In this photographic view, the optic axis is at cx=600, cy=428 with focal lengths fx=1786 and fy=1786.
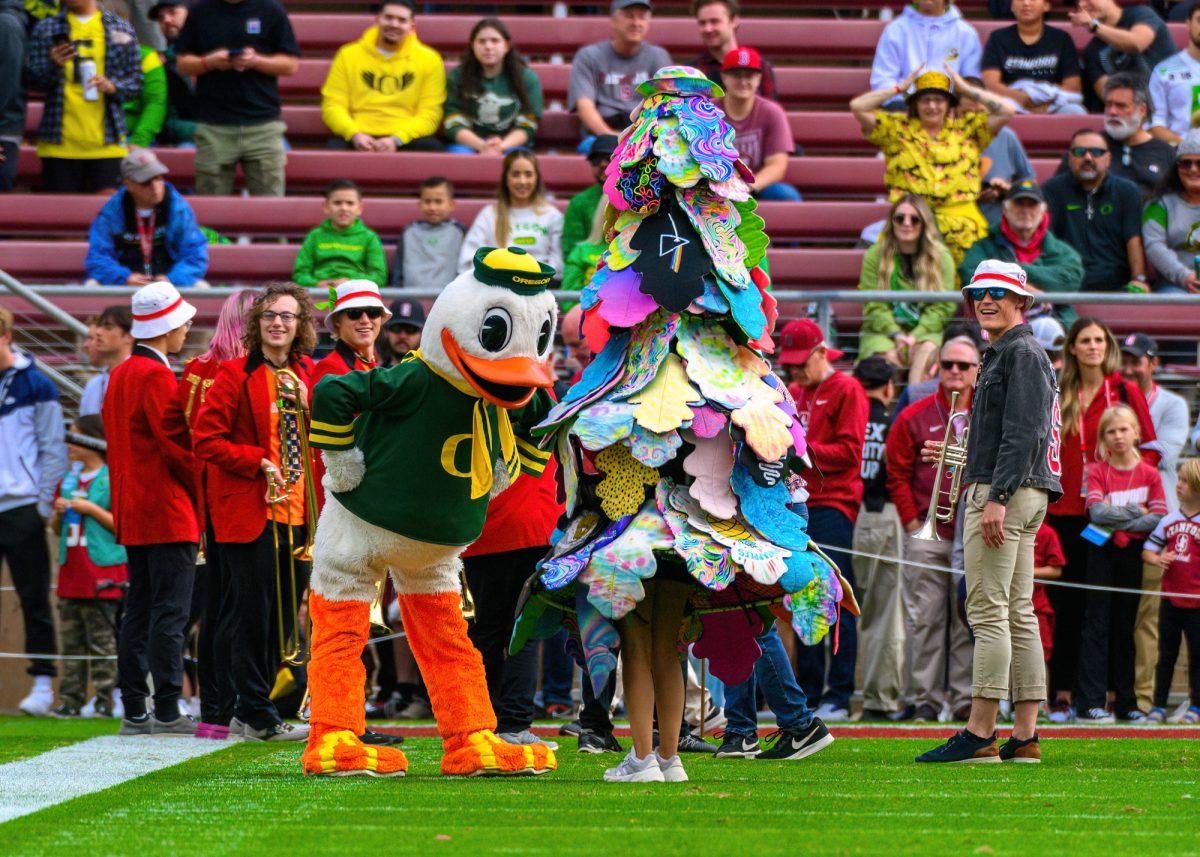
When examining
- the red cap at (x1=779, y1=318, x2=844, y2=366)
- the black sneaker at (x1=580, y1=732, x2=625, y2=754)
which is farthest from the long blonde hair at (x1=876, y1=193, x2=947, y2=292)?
the black sneaker at (x1=580, y1=732, x2=625, y2=754)

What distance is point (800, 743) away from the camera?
7719mm

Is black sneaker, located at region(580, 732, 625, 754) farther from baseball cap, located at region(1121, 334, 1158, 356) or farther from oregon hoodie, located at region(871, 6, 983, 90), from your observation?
oregon hoodie, located at region(871, 6, 983, 90)

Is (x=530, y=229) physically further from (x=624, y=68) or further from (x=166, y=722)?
(x=166, y=722)

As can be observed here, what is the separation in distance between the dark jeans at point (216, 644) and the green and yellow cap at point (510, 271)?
2870 millimetres

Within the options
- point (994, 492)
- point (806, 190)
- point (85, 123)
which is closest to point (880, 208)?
point (806, 190)

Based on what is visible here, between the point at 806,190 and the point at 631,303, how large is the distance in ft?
28.9

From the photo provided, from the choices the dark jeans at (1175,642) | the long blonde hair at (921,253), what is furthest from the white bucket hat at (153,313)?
the dark jeans at (1175,642)

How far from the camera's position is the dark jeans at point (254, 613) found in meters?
8.48

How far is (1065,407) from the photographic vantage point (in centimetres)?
1057

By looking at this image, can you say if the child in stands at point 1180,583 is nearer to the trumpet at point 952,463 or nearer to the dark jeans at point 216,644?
the trumpet at point 952,463

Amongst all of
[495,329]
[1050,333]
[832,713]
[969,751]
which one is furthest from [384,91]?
[969,751]

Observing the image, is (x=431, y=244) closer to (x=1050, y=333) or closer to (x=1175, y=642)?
(x=1050, y=333)

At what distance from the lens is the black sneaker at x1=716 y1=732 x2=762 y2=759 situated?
780cm

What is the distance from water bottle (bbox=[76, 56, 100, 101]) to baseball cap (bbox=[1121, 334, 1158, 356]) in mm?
7705
